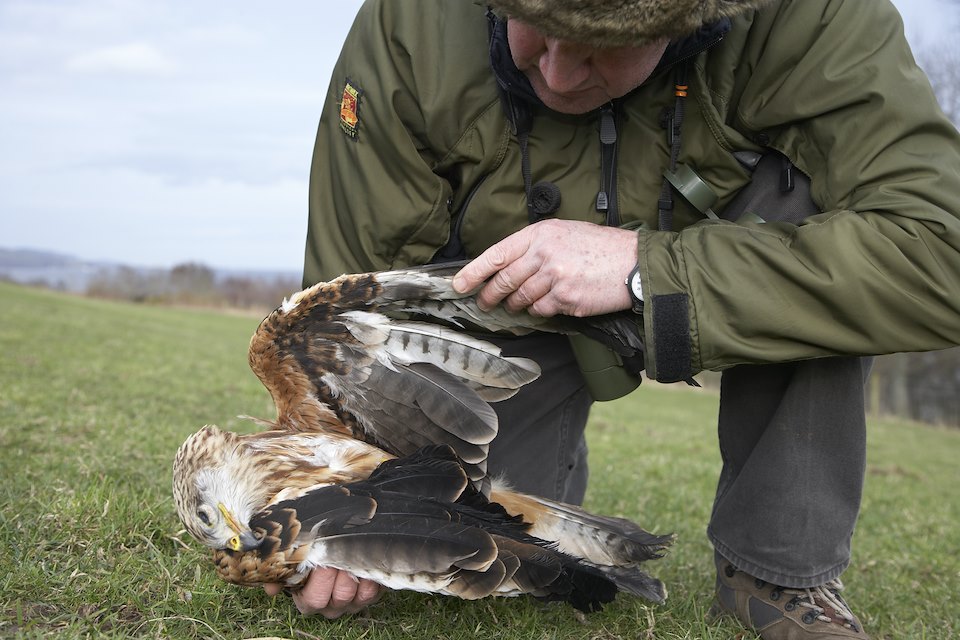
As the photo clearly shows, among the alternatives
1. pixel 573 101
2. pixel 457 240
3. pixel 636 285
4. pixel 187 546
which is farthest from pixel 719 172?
pixel 187 546

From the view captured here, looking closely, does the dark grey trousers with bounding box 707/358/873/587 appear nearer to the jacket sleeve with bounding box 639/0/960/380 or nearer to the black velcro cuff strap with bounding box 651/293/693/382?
the jacket sleeve with bounding box 639/0/960/380

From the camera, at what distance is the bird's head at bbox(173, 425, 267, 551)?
2924mm

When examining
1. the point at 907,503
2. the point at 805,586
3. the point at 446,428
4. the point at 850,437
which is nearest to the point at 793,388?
the point at 850,437

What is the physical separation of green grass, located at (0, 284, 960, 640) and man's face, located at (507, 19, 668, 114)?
1984mm

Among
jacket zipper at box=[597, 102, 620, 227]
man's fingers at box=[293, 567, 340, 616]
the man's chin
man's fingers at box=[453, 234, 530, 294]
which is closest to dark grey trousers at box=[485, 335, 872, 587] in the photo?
jacket zipper at box=[597, 102, 620, 227]

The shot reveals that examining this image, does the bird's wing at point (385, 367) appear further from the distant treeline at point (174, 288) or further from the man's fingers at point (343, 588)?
the distant treeline at point (174, 288)

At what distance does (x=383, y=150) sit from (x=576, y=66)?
0.98 metres

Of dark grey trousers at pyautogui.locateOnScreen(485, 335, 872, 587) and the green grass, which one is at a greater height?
dark grey trousers at pyautogui.locateOnScreen(485, 335, 872, 587)

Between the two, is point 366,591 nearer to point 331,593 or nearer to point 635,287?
point 331,593

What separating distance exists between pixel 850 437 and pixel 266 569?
216cm

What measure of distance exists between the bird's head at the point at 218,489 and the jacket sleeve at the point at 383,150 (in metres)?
0.81

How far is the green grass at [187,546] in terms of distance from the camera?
9.30 ft

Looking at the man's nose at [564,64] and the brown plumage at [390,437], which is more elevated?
the man's nose at [564,64]

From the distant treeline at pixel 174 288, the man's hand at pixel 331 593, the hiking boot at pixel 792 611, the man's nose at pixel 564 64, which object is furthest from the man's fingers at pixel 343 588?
the distant treeline at pixel 174 288
